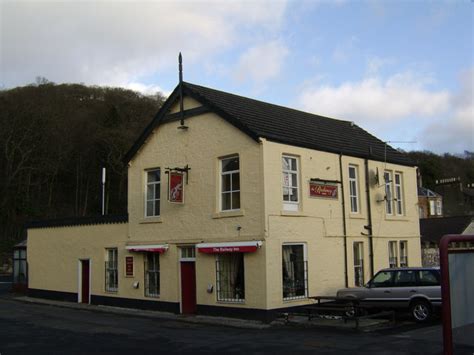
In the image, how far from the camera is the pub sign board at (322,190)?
19.1 metres

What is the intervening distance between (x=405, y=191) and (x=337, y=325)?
10508 mm

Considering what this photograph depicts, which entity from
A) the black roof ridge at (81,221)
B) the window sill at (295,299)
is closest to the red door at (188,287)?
the window sill at (295,299)

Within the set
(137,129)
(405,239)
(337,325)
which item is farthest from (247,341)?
(137,129)

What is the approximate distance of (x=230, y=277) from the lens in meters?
18.4

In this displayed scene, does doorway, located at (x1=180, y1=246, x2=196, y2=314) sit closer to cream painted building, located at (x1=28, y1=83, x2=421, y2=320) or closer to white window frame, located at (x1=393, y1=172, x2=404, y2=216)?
cream painted building, located at (x1=28, y1=83, x2=421, y2=320)

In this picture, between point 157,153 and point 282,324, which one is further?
point 157,153

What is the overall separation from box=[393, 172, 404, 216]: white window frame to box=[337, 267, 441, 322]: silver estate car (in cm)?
713

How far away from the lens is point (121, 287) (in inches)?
875

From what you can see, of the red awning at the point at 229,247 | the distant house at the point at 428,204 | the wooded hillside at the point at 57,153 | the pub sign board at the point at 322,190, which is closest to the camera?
the red awning at the point at 229,247

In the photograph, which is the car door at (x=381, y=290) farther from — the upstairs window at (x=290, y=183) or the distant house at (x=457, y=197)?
the distant house at (x=457, y=197)

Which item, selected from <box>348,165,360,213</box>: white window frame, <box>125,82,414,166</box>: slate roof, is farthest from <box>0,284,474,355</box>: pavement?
<box>125,82,414,166</box>: slate roof

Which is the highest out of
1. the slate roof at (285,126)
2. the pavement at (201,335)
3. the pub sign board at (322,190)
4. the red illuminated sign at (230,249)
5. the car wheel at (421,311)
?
the slate roof at (285,126)

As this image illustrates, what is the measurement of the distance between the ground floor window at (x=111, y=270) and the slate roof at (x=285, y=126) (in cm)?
420

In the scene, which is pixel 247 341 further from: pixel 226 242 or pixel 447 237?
pixel 447 237
